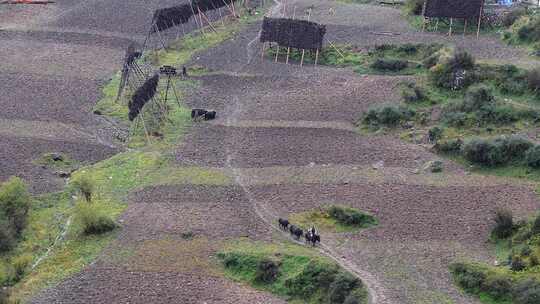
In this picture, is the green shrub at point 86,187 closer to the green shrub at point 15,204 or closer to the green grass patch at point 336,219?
the green shrub at point 15,204

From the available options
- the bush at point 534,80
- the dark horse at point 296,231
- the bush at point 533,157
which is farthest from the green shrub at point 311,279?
the bush at point 534,80


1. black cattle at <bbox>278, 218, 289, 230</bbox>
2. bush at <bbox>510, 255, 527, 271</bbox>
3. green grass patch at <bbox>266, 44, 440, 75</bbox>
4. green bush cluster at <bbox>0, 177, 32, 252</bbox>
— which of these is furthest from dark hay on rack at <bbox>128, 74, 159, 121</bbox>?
bush at <bbox>510, 255, 527, 271</bbox>

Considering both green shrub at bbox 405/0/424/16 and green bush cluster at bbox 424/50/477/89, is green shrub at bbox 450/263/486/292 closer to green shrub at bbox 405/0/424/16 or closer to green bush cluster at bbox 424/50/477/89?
green bush cluster at bbox 424/50/477/89

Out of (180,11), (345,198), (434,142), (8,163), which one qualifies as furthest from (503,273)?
(180,11)

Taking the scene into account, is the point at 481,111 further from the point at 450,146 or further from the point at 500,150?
the point at 500,150

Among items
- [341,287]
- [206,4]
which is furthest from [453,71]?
[341,287]
